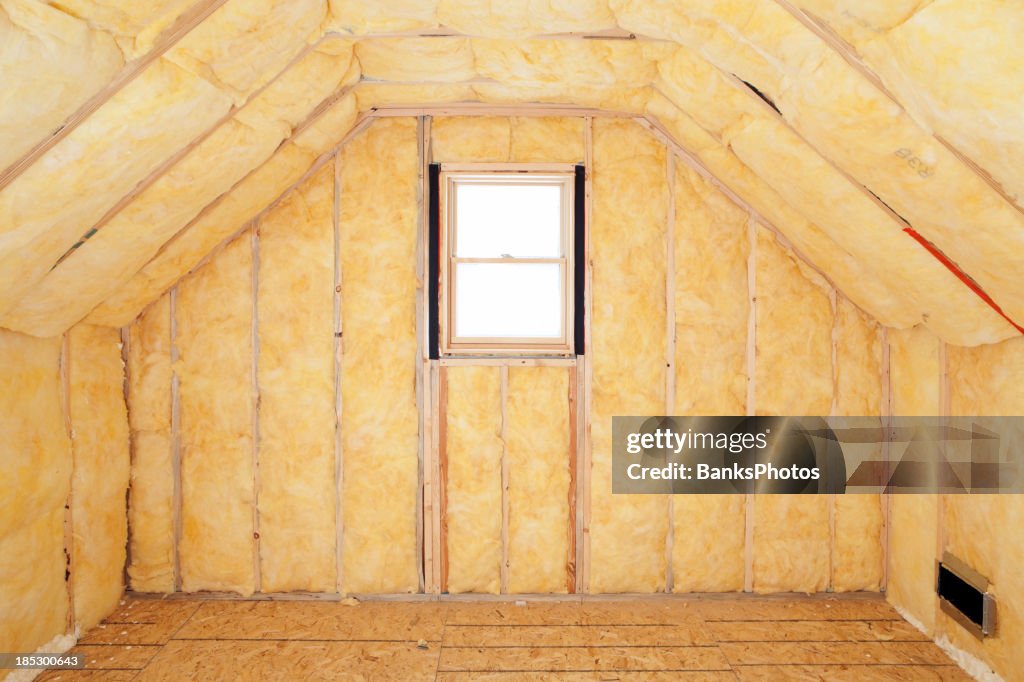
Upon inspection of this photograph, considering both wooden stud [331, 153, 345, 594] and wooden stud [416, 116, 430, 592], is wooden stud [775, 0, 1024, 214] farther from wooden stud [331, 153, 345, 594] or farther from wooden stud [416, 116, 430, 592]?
wooden stud [331, 153, 345, 594]

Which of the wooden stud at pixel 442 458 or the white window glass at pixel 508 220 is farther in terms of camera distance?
the white window glass at pixel 508 220

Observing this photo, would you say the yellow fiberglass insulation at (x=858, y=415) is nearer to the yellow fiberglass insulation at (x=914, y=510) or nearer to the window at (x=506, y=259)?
the yellow fiberglass insulation at (x=914, y=510)

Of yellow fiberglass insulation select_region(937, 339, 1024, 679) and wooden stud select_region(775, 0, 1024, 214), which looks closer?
wooden stud select_region(775, 0, 1024, 214)

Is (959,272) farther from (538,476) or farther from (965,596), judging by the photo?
(538,476)

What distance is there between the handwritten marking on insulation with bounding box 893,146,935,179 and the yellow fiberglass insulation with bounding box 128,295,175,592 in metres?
4.02

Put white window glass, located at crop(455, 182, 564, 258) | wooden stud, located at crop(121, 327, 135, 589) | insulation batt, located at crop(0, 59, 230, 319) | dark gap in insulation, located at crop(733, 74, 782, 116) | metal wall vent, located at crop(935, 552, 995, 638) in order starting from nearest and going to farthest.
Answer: insulation batt, located at crop(0, 59, 230, 319) < dark gap in insulation, located at crop(733, 74, 782, 116) < metal wall vent, located at crop(935, 552, 995, 638) < wooden stud, located at crop(121, 327, 135, 589) < white window glass, located at crop(455, 182, 564, 258)

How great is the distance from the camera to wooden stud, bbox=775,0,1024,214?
1.85 metres

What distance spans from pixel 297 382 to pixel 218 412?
549 millimetres

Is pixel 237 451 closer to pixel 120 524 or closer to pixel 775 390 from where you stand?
pixel 120 524

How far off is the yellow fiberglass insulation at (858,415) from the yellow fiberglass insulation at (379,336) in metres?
2.79

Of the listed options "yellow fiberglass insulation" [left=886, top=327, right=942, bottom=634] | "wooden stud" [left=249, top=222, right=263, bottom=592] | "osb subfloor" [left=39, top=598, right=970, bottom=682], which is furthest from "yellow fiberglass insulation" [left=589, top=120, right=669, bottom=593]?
"wooden stud" [left=249, top=222, right=263, bottom=592]

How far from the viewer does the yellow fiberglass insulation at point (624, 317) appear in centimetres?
356

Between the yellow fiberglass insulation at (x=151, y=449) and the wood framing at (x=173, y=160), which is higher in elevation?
the wood framing at (x=173, y=160)

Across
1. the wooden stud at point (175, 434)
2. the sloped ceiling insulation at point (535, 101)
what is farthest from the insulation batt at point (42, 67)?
the wooden stud at point (175, 434)
